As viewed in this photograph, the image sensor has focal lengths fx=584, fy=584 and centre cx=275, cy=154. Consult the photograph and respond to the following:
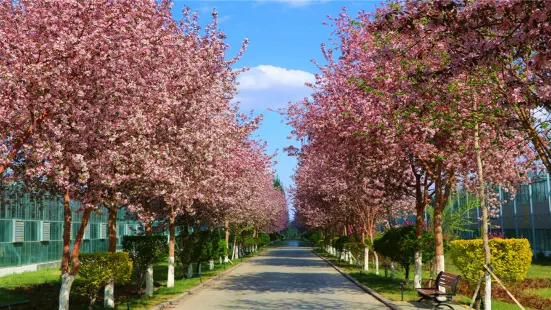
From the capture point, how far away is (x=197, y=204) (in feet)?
103

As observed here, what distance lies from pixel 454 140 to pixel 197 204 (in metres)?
16.1

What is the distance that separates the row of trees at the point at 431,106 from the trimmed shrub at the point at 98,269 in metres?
8.41

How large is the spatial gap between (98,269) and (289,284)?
11324 mm

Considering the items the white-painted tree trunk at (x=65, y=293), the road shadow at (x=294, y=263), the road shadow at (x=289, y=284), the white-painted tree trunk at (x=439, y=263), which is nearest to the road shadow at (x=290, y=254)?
the road shadow at (x=294, y=263)

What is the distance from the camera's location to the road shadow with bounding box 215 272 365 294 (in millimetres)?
23375

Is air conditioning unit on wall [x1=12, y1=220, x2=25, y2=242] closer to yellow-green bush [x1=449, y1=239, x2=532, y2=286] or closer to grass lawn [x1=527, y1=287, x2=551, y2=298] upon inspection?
yellow-green bush [x1=449, y1=239, x2=532, y2=286]

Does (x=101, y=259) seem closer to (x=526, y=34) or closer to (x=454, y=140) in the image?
(x=454, y=140)

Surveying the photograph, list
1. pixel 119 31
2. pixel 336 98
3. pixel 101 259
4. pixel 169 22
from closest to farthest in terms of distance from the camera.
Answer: pixel 119 31 → pixel 101 259 → pixel 169 22 → pixel 336 98

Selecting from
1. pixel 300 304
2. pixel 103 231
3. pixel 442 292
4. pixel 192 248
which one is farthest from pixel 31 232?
pixel 442 292

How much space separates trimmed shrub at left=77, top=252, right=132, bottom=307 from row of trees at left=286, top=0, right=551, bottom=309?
8.41 m

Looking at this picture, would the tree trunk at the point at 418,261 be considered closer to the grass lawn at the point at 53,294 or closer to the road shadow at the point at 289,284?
the road shadow at the point at 289,284

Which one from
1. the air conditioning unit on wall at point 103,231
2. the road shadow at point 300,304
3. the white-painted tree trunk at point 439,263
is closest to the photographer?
the road shadow at point 300,304

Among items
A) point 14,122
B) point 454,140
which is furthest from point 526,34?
point 454,140

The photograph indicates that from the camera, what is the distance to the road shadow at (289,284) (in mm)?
23375
